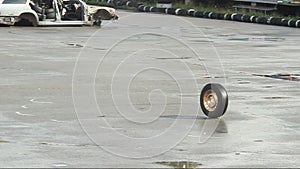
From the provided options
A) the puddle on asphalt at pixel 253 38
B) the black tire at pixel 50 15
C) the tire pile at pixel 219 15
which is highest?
the black tire at pixel 50 15

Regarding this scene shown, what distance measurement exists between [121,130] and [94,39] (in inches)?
622

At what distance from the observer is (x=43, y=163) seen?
30.5 feet

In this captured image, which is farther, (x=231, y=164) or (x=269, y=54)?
(x=269, y=54)

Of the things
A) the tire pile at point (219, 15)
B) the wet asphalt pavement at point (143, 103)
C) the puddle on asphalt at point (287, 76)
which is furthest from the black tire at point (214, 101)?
the tire pile at point (219, 15)

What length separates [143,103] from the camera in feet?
46.0

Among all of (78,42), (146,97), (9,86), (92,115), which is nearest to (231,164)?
(92,115)

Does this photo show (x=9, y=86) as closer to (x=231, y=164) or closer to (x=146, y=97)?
(x=146, y=97)

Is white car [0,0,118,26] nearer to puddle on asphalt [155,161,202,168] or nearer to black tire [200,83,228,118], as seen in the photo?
black tire [200,83,228,118]

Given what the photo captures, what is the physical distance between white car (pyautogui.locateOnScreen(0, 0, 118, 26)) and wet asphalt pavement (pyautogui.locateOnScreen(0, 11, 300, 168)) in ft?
16.1

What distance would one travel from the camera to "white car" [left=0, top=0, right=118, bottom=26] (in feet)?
105

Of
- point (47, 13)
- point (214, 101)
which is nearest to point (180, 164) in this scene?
point (214, 101)

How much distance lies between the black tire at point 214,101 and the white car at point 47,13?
19734mm

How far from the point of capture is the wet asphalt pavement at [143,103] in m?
10.0

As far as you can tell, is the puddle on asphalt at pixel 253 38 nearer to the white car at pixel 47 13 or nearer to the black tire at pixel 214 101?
the white car at pixel 47 13
